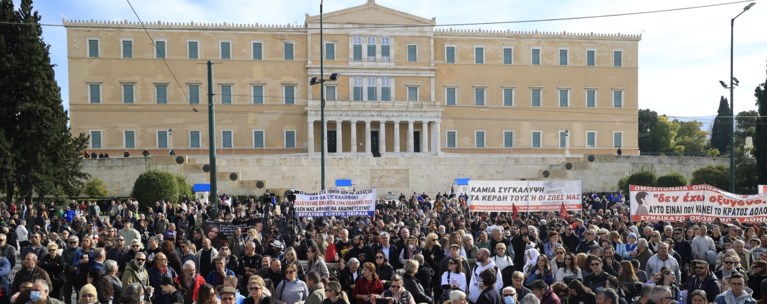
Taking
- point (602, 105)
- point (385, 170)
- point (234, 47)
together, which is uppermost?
point (234, 47)

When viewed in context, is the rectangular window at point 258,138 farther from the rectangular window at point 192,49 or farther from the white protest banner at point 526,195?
the white protest banner at point 526,195

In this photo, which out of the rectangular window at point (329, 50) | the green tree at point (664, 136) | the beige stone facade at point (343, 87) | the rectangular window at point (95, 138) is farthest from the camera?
the green tree at point (664, 136)

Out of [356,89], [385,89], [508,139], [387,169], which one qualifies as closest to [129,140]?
[356,89]

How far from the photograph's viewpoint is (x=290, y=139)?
5022cm

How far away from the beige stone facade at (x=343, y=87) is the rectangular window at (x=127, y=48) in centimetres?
6

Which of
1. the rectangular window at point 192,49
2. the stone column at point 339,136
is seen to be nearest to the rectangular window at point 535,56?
the stone column at point 339,136

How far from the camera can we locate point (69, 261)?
10500 millimetres

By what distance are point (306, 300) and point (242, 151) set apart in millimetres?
42781

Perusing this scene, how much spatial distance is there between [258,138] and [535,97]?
19790 millimetres

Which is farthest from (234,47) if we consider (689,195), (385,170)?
(689,195)

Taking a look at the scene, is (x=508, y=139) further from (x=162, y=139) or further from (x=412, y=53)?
(x=162, y=139)

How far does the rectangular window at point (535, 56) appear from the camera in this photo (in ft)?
173

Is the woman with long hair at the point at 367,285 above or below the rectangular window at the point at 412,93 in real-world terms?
below

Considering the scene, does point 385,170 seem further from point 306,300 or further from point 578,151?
point 306,300
